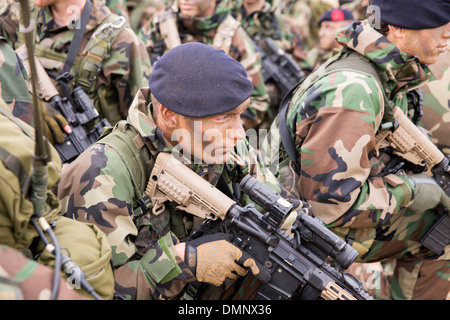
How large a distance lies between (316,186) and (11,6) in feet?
10.3

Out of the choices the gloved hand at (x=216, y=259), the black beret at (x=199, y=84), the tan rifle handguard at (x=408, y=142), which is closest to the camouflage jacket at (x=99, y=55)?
the black beret at (x=199, y=84)

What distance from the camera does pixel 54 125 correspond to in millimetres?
4176

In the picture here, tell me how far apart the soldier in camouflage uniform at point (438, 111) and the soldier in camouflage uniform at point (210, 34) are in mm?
2102

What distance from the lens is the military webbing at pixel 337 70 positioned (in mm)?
3715

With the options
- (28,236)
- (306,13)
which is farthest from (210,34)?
(28,236)

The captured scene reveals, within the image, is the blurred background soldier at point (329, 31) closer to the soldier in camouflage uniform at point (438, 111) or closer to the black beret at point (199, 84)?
the soldier in camouflage uniform at point (438, 111)

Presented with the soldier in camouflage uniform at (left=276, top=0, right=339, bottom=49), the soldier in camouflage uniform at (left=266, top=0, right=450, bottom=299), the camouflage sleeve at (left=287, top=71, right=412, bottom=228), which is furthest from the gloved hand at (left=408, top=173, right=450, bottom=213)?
the soldier in camouflage uniform at (left=276, top=0, right=339, bottom=49)

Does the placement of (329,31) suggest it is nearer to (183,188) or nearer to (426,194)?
(426,194)

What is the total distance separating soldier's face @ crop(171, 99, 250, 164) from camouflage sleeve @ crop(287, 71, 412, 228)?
31.8 inches

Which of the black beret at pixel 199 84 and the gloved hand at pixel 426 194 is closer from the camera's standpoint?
the black beret at pixel 199 84

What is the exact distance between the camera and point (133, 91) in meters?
4.84

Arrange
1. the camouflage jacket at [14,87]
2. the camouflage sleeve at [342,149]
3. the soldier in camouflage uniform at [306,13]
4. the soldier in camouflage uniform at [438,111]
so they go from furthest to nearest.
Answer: the soldier in camouflage uniform at [306,13], the soldier in camouflage uniform at [438,111], the camouflage sleeve at [342,149], the camouflage jacket at [14,87]

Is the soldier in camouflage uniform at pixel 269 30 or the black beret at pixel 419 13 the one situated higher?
the black beret at pixel 419 13
